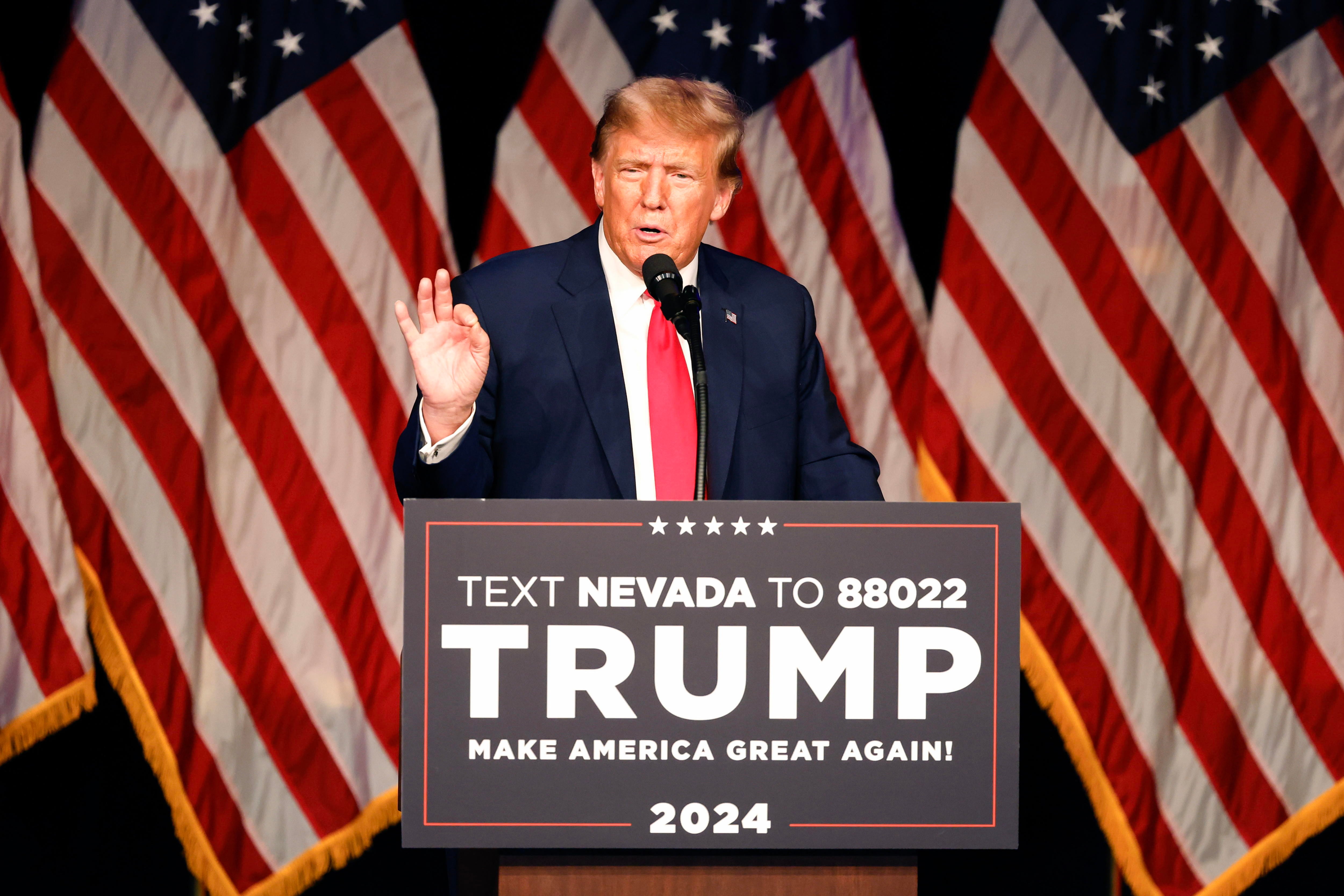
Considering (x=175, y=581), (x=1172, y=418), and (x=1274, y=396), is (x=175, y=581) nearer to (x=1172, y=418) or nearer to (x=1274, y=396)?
(x=1172, y=418)

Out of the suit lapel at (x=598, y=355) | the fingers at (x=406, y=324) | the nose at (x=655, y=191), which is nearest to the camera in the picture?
the fingers at (x=406, y=324)

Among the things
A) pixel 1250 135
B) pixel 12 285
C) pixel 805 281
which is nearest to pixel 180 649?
pixel 12 285

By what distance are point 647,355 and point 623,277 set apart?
0.52 ft

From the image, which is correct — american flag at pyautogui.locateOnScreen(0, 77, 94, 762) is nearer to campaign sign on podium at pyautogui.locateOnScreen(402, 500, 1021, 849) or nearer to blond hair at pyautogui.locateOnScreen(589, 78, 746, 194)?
blond hair at pyautogui.locateOnScreen(589, 78, 746, 194)

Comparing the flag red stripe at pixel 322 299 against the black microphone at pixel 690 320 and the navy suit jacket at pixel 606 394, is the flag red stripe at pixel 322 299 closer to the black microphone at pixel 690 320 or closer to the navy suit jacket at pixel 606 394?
the navy suit jacket at pixel 606 394

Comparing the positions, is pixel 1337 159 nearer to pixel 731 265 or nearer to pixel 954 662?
pixel 731 265

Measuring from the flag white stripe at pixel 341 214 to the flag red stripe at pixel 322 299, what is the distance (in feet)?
0.06

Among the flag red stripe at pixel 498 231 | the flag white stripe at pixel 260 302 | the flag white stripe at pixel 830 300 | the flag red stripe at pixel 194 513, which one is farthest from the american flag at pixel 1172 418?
the flag red stripe at pixel 194 513

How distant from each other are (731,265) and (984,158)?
5.36 ft

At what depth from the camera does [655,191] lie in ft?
6.16

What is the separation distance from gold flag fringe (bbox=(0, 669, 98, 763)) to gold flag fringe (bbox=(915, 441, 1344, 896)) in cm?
225

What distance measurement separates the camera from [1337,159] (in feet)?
11.0

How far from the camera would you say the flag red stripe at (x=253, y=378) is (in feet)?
10.6

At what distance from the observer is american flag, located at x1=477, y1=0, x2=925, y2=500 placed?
10.9 ft
